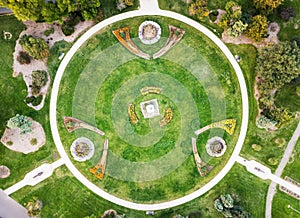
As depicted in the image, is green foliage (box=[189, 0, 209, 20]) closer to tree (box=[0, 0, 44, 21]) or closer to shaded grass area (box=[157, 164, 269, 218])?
tree (box=[0, 0, 44, 21])

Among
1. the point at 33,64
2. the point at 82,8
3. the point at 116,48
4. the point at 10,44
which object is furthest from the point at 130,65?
the point at 10,44

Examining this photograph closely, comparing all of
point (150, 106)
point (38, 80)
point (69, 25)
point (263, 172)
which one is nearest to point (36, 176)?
point (38, 80)

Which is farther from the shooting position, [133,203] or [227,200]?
[133,203]

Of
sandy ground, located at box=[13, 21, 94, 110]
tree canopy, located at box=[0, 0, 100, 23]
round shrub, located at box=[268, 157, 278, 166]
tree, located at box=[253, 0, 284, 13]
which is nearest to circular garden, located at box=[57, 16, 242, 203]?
sandy ground, located at box=[13, 21, 94, 110]

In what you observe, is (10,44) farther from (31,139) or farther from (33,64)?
(31,139)

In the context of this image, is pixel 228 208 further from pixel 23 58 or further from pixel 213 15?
pixel 23 58
